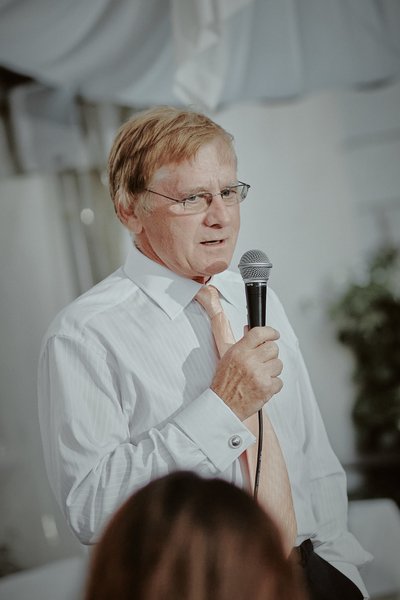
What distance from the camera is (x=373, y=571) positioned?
8.09 feet

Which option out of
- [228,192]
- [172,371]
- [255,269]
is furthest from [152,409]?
[228,192]

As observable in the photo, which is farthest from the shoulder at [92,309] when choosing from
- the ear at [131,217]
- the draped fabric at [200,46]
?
the draped fabric at [200,46]

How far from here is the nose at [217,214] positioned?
1599 millimetres

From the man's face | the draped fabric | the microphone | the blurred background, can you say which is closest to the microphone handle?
the microphone

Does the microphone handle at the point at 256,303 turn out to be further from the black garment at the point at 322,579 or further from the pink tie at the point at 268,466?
the black garment at the point at 322,579

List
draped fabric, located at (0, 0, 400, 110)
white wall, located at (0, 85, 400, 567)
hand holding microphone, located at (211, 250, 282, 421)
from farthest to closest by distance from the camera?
white wall, located at (0, 85, 400, 567)
draped fabric, located at (0, 0, 400, 110)
hand holding microphone, located at (211, 250, 282, 421)

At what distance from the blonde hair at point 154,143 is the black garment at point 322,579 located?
845 millimetres

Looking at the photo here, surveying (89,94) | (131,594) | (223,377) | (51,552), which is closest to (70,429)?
(223,377)

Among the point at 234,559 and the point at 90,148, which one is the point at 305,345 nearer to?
the point at 90,148

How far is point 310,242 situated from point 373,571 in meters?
3.07

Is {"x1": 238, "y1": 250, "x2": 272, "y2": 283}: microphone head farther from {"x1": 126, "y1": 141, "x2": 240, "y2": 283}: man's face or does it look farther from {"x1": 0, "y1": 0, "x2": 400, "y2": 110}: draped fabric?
{"x1": 0, "y1": 0, "x2": 400, "y2": 110}: draped fabric

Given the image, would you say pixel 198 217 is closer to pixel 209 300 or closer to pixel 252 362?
pixel 209 300

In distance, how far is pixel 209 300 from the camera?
66.3 inches

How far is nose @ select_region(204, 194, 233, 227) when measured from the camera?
5.24 ft
